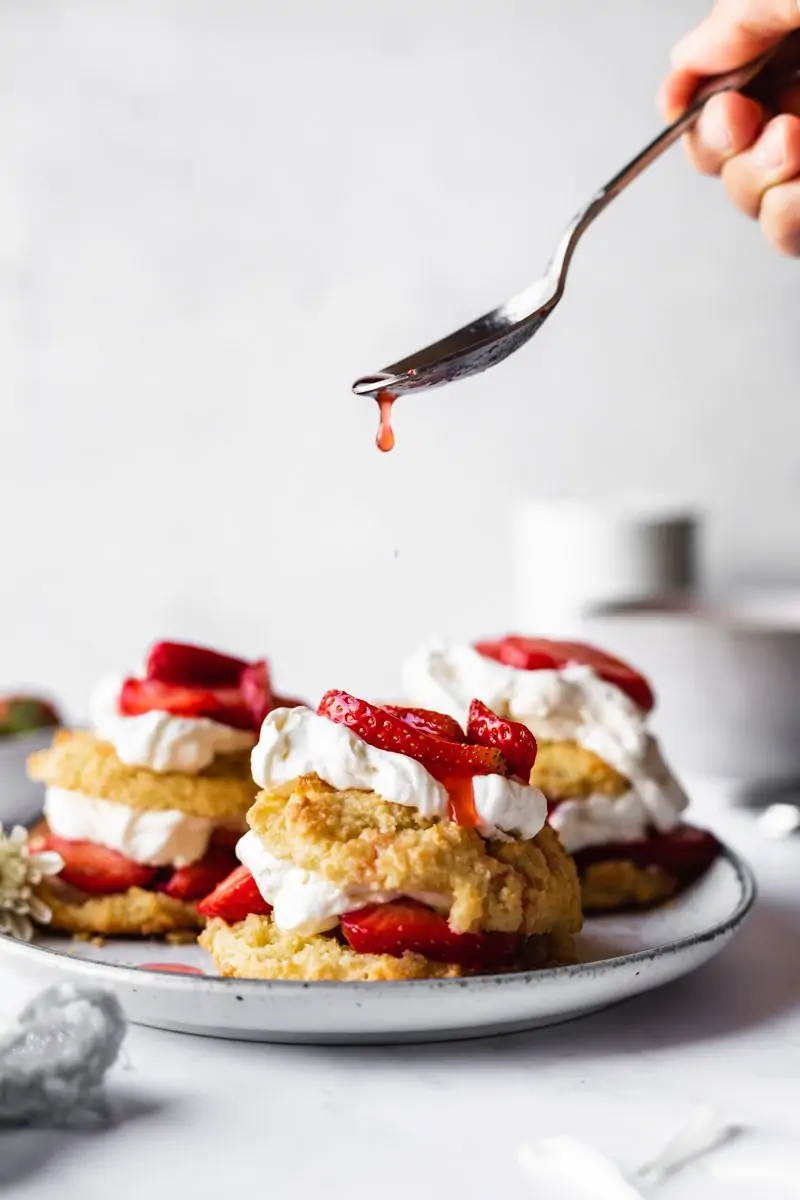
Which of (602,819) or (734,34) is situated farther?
(734,34)

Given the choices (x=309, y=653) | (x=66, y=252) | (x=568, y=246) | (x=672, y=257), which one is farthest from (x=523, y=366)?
(x=568, y=246)

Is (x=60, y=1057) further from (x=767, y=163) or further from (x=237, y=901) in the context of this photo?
(x=767, y=163)

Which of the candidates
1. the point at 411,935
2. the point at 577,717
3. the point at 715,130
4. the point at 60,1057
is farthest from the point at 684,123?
the point at 60,1057

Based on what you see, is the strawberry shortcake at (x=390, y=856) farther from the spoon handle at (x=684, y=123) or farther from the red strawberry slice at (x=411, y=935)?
the spoon handle at (x=684, y=123)

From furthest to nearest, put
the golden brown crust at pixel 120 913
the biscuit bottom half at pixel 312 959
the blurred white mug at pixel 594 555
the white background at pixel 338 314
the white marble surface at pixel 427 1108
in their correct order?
the white background at pixel 338 314
the blurred white mug at pixel 594 555
the golden brown crust at pixel 120 913
the biscuit bottom half at pixel 312 959
the white marble surface at pixel 427 1108

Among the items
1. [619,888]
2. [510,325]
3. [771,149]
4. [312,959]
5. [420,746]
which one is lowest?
[619,888]

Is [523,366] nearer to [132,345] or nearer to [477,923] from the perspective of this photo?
[132,345]

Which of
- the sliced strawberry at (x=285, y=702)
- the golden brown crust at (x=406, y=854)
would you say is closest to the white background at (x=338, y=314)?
the sliced strawberry at (x=285, y=702)
